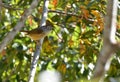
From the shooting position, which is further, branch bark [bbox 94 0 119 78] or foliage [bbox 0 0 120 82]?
foliage [bbox 0 0 120 82]

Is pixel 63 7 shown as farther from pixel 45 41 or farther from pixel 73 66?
pixel 73 66

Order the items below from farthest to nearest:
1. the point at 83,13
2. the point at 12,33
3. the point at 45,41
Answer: the point at 45,41 → the point at 83,13 → the point at 12,33

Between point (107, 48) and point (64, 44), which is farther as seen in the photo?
point (64, 44)

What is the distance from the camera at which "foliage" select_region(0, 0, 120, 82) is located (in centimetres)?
278

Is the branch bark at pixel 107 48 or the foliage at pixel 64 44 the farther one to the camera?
the foliage at pixel 64 44

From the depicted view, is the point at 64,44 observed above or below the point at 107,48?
below

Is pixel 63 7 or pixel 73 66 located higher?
pixel 63 7

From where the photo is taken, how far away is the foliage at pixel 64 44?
2.78 meters

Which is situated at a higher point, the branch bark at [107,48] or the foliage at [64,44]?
the branch bark at [107,48]

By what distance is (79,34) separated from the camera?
2908 millimetres

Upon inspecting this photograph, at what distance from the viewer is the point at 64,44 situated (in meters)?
2.85

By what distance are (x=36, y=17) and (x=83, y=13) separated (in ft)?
1.30

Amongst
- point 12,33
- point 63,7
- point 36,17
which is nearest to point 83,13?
point 63,7

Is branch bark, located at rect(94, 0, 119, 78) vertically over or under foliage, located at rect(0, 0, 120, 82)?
over
